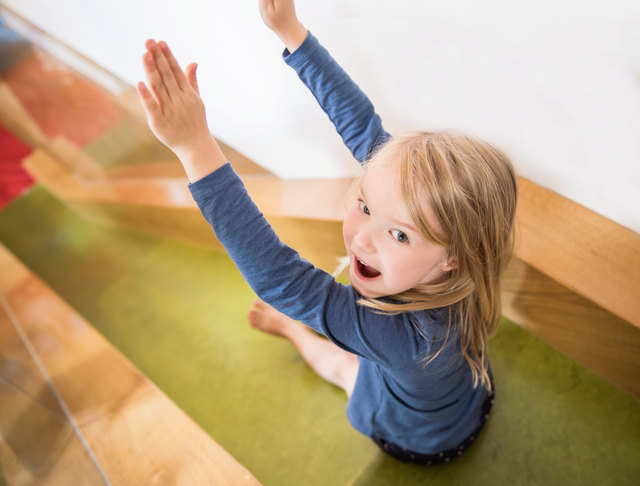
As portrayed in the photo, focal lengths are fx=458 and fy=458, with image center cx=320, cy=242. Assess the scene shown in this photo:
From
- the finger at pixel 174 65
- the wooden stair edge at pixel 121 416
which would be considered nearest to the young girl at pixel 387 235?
the finger at pixel 174 65

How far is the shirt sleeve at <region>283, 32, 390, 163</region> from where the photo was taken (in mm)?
668

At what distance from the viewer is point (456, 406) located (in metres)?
0.80

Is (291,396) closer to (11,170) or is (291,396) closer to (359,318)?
(359,318)

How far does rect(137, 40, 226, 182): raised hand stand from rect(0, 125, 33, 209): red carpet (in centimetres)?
164

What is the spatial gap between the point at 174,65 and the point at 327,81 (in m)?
0.30

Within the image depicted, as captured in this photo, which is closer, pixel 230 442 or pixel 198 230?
pixel 230 442

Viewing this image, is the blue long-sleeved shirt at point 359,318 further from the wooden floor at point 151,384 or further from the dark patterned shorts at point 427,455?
the wooden floor at point 151,384

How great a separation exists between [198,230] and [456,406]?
772 millimetres

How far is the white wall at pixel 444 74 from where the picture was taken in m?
0.64

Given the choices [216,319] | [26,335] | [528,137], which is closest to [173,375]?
[216,319]

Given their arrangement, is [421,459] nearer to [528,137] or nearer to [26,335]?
[528,137]

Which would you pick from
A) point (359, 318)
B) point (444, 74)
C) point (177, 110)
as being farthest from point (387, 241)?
point (444, 74)

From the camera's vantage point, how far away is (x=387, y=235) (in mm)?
551

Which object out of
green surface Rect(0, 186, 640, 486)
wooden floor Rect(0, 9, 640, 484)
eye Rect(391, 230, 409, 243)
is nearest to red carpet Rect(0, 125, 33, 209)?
green surface Rect(0, 186, 640, 486)
